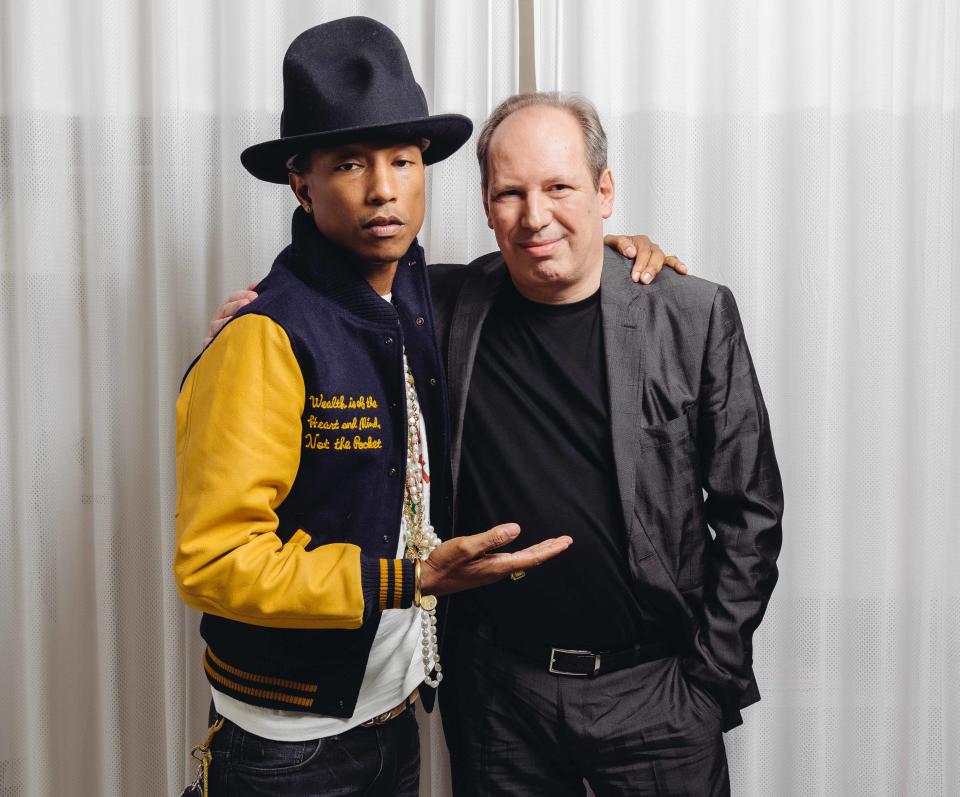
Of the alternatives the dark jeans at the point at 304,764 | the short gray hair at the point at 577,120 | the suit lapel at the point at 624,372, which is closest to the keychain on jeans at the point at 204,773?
the dark jeans at the point at 304,764

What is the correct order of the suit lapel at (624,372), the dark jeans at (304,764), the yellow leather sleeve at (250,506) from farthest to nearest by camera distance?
the suit lapel at (624,372)
the dark jeans at (304,764)
the yellow leather sleeve at (250,506)

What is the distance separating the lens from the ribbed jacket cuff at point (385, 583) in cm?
117

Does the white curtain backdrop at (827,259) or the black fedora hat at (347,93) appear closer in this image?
the black fedora hat at (347,93)

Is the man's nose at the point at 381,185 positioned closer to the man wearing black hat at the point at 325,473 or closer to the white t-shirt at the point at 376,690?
the man wearing black hat at the point at 325,473

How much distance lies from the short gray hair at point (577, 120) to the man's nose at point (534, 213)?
0.34ft

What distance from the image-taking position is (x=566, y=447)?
1462 millimetres

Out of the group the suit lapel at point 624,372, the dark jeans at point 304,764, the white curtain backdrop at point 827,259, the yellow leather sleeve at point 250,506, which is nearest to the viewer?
the yellow leather sleeve at point 250,506

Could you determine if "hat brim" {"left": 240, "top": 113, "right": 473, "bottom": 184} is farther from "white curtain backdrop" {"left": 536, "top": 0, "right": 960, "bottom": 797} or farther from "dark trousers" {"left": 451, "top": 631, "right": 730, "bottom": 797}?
"dark trousers" {"left": 451, "top": 631, "right": 730, "bottom": 797}

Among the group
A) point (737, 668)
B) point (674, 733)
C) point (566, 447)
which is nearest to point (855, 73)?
point (566, 447)

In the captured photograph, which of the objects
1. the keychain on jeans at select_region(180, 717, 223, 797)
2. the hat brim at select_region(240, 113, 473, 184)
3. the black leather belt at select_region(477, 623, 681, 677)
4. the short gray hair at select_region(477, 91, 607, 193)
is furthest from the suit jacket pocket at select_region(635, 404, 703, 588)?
the keychain on jeans at select_region(180, 717, 223, 797)

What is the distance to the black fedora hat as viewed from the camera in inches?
48.7

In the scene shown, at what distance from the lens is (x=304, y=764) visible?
1296 mm

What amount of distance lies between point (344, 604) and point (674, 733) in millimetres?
587

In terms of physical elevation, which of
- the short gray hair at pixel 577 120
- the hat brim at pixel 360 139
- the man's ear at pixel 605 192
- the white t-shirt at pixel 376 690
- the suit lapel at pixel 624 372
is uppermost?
the short gray hair at pixel 577 120
